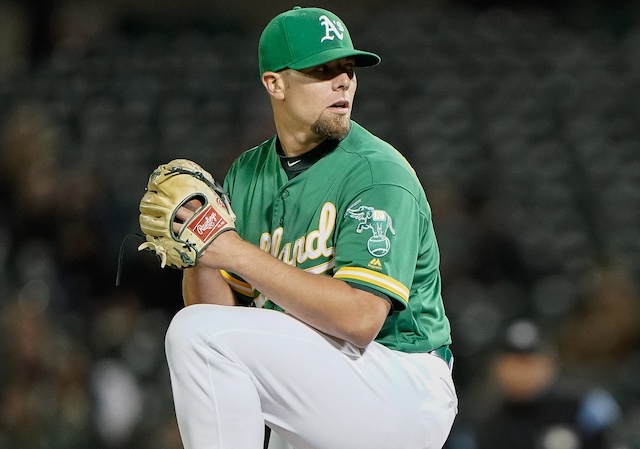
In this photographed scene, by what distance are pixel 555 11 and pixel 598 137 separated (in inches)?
78.3

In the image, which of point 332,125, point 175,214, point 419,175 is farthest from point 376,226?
point 419,175

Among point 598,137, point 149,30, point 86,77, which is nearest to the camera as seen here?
point 598,137

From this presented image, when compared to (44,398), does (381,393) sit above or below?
above

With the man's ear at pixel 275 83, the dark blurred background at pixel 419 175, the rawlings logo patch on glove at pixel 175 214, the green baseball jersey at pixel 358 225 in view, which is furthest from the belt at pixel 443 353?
the dark blurred background at pixel 419 175

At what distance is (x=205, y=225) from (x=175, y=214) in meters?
0.07

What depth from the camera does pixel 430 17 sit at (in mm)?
7664

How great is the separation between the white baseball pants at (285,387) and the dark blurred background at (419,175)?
1.79 m

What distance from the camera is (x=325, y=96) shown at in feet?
7.95

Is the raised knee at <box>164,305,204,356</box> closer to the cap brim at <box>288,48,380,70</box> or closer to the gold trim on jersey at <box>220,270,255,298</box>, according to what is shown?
the gold trim on jersey at <box>220,270,255,298</box>

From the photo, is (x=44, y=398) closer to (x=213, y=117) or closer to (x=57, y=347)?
(x=57, y=347)

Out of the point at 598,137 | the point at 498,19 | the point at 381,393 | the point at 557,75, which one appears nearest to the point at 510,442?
the point at 381,393

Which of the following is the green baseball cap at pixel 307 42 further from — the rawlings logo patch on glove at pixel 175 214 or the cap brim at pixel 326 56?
the rawlings logo patch on glove at pixel 175 214

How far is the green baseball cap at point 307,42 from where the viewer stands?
2375 mm

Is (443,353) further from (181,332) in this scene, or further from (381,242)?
(181,332)
